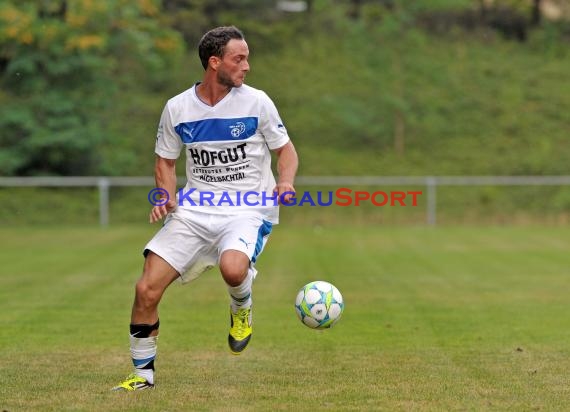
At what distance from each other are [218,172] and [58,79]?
28.3m

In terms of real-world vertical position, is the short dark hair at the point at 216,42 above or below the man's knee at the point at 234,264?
above

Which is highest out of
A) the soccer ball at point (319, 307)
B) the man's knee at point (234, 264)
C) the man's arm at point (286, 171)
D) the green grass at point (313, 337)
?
the man's arm at point (286, 171)

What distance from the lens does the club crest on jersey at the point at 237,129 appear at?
24.4 ft

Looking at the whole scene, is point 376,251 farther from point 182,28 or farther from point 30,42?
point 182,28

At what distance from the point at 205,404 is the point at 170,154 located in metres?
1.89

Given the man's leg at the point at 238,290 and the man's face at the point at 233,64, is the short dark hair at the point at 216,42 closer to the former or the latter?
the man's face at the point at 233,64

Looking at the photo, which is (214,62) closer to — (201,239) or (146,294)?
(201,239)

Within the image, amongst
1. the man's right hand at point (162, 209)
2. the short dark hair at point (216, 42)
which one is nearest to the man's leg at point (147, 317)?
the man's right hand at point (162, 209)

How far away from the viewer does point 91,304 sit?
1298 cm

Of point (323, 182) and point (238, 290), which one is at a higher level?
point (238, 290)

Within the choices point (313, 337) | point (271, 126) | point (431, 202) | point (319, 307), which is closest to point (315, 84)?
point (431, 202)

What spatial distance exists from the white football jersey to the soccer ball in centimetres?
89

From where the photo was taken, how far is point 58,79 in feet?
114

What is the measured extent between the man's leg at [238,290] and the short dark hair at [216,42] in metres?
1.35
